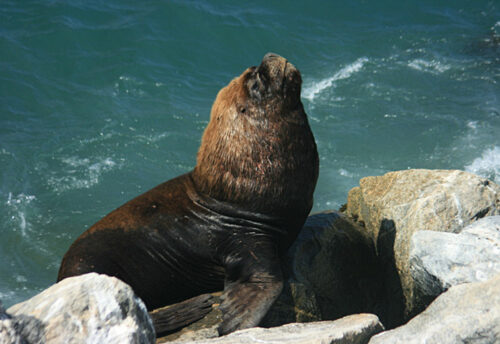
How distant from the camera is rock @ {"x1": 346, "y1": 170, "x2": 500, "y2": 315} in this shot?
5953 mm

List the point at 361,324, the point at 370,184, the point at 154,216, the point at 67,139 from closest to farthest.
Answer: the point at 361,324, the point at 154,216, the point at 370,184, the point at 67,139

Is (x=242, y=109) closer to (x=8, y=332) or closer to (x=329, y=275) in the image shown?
(x=329, y=275)

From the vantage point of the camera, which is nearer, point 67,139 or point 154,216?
point 154,216

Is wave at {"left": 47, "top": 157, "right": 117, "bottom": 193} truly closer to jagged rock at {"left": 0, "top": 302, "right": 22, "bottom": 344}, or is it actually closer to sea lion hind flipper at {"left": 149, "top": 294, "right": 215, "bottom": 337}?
sea lion hind flipper at {"left": 149, "top": 294, "right": 215, "bottom": 337}

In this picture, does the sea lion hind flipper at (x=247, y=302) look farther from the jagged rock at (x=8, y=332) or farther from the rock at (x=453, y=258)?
the jagged rock at (x=8, y=332)

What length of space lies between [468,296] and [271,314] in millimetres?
1823

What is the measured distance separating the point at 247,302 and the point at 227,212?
3.37 ft

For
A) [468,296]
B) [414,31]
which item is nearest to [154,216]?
[468,296]

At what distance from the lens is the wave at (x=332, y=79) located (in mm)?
14927

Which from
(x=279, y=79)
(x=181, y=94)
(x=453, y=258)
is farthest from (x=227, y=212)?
(x=181, y=94)

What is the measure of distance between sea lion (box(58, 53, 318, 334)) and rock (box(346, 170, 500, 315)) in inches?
39.7

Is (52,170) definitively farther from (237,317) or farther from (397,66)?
(397,66)

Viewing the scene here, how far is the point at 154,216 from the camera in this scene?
598 cm

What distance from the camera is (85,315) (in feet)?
10.6
